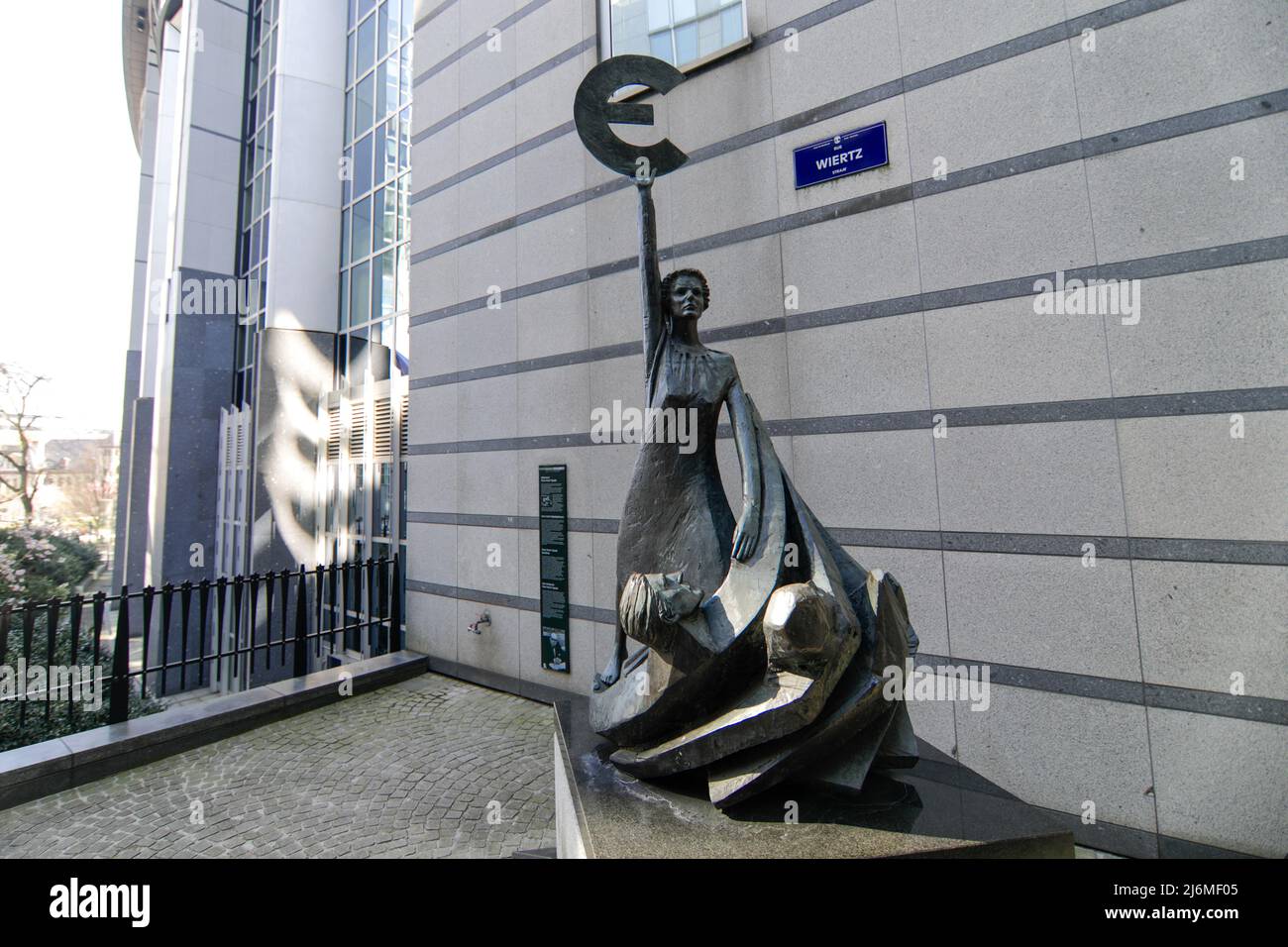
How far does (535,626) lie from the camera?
735 centimetres

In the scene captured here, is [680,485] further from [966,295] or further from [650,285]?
[966,295]

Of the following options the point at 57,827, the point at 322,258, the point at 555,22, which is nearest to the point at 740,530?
the point at 57,827

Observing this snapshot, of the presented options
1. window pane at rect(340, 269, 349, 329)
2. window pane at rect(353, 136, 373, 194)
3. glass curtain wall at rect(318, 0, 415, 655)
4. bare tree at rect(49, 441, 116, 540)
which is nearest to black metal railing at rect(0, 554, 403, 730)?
glass curtain wall at rect(318, 0, 415, 655)

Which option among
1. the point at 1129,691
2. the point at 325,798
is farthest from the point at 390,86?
the point at 1129,691

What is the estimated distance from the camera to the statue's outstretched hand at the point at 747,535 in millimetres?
3102

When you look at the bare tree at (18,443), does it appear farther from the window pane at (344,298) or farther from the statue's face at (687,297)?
the statue's face at (687,297)

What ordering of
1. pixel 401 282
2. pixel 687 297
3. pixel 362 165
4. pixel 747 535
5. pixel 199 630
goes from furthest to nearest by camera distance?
pixel 362 165
pixel 401 282
pixel 199 630
pixel 687 297
pixel 747 535

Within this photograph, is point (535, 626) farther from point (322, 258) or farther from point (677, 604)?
point (322, 258)

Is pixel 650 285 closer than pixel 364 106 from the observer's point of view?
Yes

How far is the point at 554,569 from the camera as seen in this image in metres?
7.16

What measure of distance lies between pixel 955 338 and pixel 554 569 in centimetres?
497

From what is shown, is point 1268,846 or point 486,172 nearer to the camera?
point 1268,846

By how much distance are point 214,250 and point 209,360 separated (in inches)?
123

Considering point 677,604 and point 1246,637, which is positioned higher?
point 677,604
